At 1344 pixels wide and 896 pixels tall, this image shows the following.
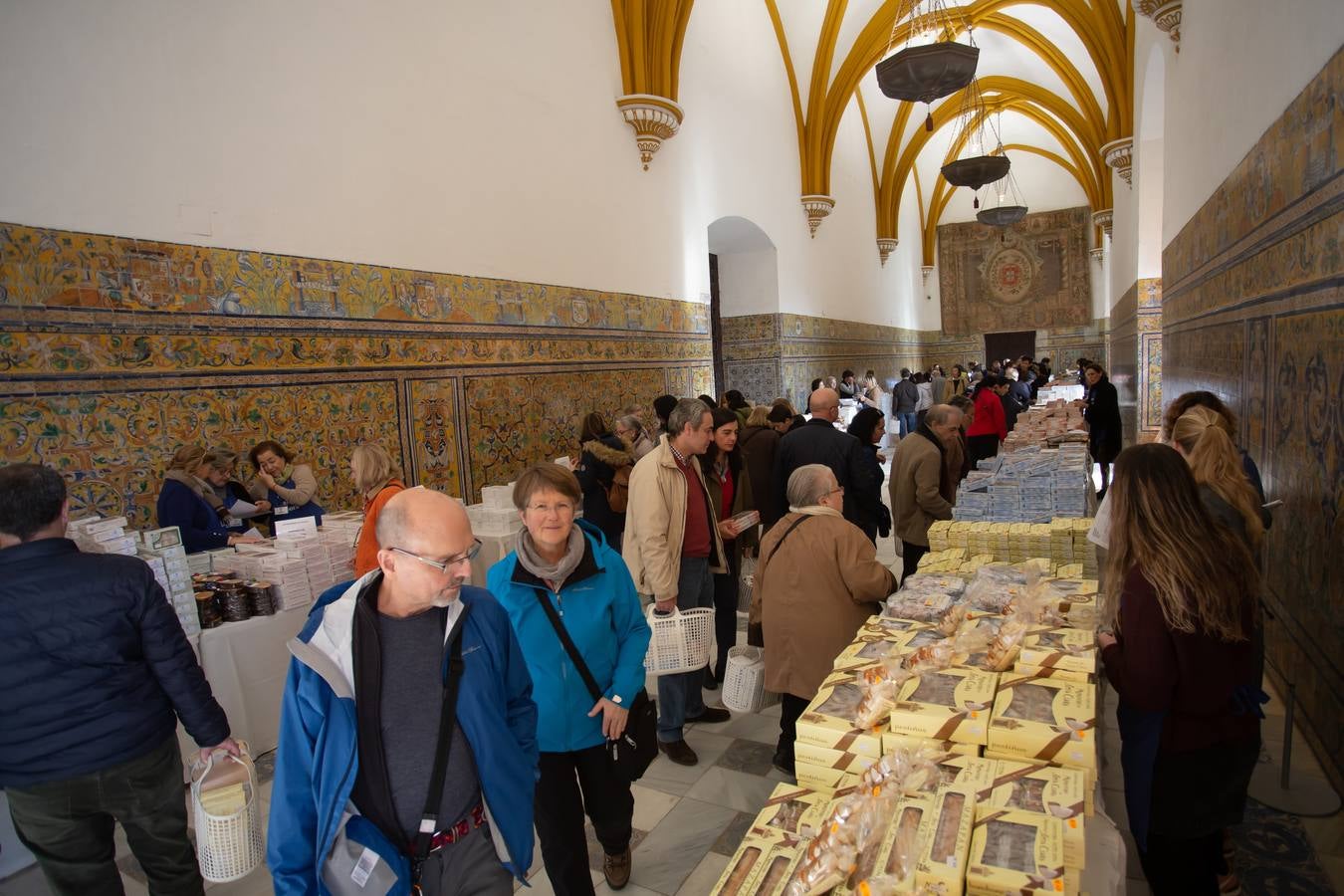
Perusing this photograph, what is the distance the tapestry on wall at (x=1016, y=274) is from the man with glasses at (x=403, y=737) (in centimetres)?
2842

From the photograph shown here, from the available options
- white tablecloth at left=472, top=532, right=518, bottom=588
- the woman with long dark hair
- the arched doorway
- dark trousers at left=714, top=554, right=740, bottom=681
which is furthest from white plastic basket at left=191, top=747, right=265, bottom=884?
the arched doorway

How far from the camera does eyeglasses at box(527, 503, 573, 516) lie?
2.44 metres

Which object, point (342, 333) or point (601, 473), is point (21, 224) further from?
point (601, 473)

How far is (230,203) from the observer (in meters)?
4.87

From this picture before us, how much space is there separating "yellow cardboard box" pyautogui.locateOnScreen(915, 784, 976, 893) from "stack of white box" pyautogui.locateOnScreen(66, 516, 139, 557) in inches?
146

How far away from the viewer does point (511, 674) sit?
1992 mm

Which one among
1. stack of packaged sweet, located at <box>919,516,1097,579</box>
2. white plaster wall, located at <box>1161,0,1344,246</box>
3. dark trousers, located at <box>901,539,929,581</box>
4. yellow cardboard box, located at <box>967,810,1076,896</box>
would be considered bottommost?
dark trousers, located at <box>901,539,929,581</box>

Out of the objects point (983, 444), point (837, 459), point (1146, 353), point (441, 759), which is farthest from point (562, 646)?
point (1146, 353)

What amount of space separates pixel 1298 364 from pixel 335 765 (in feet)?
14.2

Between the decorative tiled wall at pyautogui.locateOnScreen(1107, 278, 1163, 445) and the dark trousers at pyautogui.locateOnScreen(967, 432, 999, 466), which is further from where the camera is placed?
the decorative tiled wall at pyautogui.locateOnScreen(1107, 278, 1163, 445)

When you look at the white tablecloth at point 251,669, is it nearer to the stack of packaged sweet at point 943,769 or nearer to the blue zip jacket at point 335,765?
the blue zip jacket at point 335,765

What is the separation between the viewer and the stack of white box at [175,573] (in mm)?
3704

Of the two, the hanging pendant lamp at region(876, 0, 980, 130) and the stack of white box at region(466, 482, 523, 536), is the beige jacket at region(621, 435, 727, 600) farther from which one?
the hanging pendant lamp at region(876, 0, 980, 130)

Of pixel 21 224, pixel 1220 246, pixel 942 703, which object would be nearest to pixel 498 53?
pixel 21 224
